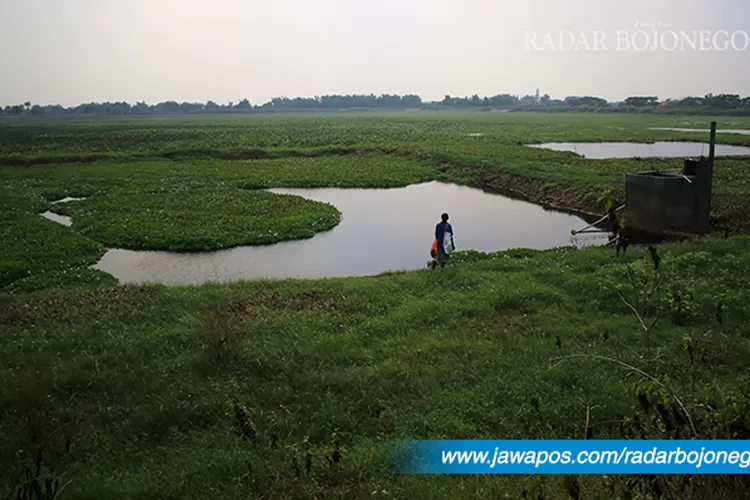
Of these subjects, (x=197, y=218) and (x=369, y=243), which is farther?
(x=197, y=218)

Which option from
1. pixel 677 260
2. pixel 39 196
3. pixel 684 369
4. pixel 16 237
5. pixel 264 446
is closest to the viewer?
pixel 264 446

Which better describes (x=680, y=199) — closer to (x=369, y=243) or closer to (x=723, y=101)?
(x=369, y=243)

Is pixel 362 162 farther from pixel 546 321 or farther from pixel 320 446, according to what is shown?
pixel 320 446

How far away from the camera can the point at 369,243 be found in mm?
20688

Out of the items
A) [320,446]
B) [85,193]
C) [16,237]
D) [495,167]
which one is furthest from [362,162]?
[320,446]

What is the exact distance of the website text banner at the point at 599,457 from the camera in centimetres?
374

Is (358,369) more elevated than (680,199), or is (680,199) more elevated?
(680,199)

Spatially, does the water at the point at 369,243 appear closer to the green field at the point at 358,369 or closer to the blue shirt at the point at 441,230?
the green field at the point at 358,369

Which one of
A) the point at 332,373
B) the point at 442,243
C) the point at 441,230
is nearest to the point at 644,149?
the point at 442,243

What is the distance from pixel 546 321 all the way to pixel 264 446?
6.22 meters

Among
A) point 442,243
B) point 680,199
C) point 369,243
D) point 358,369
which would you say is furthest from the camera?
point 369,243

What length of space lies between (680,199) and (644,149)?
35.5 m

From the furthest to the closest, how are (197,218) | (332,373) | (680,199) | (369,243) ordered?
1. (197,218)
2. (369,243)
3. (680,199)
4. (332,373)

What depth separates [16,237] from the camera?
63.9 feet
